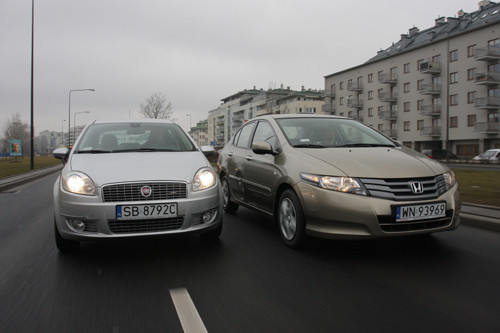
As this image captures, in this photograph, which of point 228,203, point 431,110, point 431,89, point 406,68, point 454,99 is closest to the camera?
point 228,203

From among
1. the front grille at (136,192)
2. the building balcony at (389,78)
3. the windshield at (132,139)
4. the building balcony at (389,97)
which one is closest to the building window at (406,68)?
the building balcony at (389,78)

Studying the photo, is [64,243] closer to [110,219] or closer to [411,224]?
[110,219]

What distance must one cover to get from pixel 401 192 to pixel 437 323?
1.43 metres

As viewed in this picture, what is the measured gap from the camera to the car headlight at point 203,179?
4199mm

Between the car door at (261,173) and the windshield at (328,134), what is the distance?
10.6 inches

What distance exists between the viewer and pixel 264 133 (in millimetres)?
5664

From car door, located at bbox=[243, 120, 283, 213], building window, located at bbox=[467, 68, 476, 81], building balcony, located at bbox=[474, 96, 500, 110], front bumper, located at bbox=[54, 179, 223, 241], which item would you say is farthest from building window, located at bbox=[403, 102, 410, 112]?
front bumper, located at bbox=[54, 179, 223, 241]

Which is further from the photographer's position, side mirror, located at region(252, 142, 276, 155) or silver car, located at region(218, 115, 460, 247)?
side mirror, located at region(252, 142, 276, 155)

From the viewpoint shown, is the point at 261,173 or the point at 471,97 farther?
the point at 471,97

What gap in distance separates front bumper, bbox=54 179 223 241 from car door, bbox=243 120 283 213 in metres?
1.01

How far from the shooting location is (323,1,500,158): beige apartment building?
137ft

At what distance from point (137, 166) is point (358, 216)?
222 centimetres

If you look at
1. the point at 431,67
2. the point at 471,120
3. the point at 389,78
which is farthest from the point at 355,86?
the point at 471,120

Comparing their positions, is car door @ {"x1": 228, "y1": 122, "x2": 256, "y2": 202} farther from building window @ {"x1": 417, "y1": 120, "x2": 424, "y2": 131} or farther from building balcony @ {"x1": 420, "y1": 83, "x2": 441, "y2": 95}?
building window @ {"x1": 417, "y1": 120, "x2": 424, "y2": 131}
